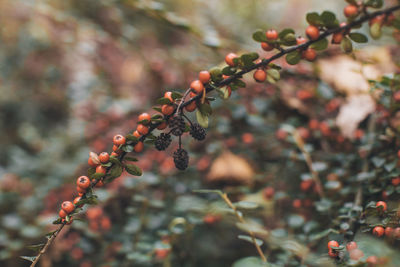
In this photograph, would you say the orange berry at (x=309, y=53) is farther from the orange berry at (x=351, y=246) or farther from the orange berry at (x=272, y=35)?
the orange berry at (x=351, y=246)

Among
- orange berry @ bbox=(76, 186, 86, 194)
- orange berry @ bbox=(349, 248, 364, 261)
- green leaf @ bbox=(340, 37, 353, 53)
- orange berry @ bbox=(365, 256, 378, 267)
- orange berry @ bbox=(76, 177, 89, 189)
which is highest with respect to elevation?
green leaf @ bbox=(340, 37, 353, 53)

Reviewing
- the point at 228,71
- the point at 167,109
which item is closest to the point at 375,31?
the point at 228,71

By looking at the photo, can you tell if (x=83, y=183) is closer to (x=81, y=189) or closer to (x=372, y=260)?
(x=81, y=189)

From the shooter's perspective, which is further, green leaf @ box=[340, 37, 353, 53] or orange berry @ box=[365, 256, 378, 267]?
green leaf @ box=[340, 37, 353, 53]

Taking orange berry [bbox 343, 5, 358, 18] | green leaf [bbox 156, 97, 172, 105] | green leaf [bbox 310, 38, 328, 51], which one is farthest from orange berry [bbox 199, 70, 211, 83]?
orange berry [bbox 343, 5, 358, 18]

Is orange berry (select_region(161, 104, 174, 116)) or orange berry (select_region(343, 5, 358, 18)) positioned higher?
orange berry (select_region(343, 5, 358, 18))

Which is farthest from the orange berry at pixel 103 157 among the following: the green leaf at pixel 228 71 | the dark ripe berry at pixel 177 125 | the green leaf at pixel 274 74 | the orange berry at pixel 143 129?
the green leaf at pixel 274 74

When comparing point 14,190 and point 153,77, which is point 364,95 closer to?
point 153,77

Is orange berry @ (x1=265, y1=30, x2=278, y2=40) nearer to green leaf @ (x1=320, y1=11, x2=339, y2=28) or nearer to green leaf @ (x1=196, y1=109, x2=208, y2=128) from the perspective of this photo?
green leaf @ (x1=320, y1=11, x2=339, y2=28)
